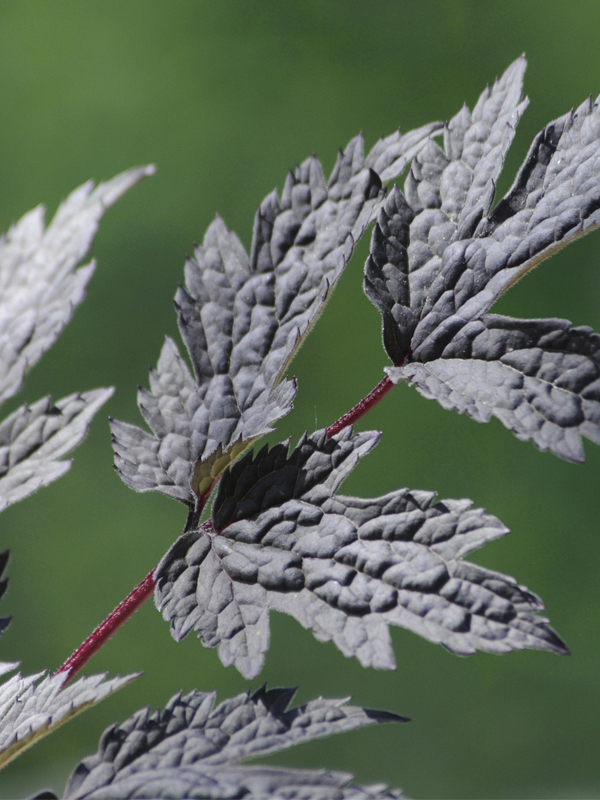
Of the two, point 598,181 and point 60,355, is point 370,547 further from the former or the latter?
point 60,355

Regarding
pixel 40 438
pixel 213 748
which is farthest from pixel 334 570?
pixel 40 438

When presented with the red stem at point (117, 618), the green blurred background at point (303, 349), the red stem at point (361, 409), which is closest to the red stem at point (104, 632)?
the red stem at point (117, 618)

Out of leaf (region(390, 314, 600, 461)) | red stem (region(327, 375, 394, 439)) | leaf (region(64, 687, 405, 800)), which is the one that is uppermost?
red stem (region(327, 375, 394, 439))

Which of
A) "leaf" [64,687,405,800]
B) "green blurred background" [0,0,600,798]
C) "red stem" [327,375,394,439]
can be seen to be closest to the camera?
"leaf" [64,687,405,800]

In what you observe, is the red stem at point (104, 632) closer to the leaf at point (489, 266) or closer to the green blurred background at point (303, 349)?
the leaf at point (489, 266)

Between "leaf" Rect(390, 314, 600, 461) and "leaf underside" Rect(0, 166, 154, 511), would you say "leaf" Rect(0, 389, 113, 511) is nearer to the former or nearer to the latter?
"leaf underside" Rect(0, 166, 154, 511)

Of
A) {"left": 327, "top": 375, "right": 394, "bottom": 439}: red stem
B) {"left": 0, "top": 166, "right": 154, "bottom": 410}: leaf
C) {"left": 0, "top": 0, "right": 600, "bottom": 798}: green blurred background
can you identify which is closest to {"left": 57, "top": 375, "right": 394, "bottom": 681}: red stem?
{"left": 327, "top": 375, "right": 394, "bottom": 439}: red stem
